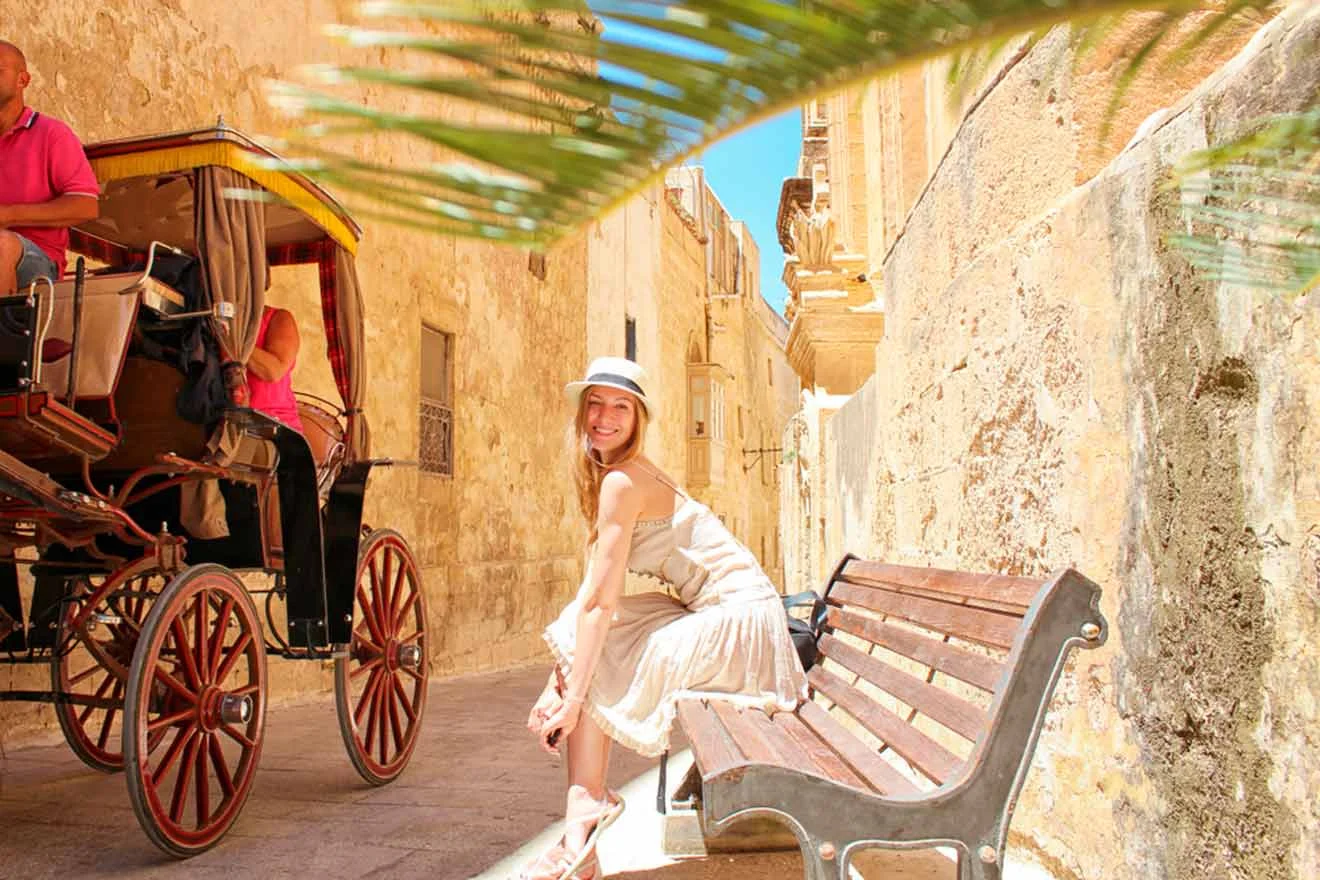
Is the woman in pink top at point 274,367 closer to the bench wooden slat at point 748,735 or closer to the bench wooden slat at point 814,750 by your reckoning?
the bench wooden slat at point 748,735

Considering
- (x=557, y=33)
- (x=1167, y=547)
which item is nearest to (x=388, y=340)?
(x=1167, y=547)

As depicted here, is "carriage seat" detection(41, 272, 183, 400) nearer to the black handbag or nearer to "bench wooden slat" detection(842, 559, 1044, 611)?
the black handbag

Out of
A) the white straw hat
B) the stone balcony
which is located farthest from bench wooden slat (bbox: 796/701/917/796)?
the stone balcony

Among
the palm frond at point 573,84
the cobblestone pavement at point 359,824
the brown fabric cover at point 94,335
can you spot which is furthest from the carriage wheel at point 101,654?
the palm frond at point 573,84

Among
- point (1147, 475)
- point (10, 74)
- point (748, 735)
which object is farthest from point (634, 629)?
point (10, 74)

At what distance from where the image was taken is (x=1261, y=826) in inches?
74.3

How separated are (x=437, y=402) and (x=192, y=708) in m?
7.10

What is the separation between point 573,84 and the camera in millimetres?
568

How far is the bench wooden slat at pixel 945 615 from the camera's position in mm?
2174

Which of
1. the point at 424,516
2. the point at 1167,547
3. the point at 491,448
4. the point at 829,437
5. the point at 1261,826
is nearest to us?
the point at 1261,826

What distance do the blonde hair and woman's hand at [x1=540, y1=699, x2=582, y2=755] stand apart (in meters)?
0.48

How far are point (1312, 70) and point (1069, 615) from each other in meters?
0.95

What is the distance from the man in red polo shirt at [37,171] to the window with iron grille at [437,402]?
6.35 m

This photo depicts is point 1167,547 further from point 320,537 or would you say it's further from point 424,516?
point 424,516
